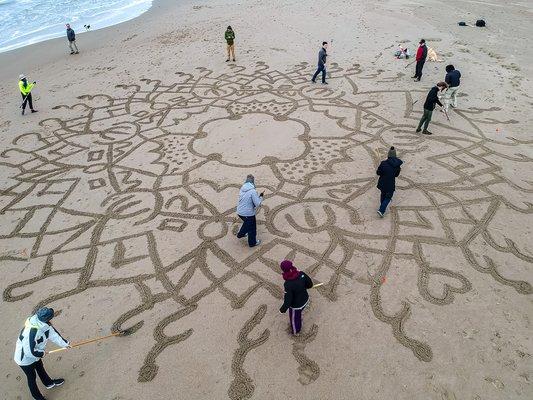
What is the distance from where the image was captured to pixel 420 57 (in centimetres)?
1425

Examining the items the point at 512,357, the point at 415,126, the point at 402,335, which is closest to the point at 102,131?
the point at 415,126

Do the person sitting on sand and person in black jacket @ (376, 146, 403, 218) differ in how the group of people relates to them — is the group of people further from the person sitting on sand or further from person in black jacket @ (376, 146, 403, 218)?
the person sitting on sand

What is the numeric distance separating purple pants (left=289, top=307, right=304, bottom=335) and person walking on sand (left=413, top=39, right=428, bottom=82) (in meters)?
12.3

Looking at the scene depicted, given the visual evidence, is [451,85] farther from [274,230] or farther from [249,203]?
[249,203]

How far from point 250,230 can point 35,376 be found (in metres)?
4.31

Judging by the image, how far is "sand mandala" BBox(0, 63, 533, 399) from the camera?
705 centimetres

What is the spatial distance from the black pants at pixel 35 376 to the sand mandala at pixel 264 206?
1.34m

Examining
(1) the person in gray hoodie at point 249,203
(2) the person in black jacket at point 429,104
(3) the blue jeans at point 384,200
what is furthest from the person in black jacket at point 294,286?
(2) the person in black jacket at point 429,104

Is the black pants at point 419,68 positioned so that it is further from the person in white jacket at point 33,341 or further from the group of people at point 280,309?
the person in white jacket at point 33,341

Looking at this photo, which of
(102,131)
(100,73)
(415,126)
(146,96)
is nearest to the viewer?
(415,126)

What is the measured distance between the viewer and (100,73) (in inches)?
706

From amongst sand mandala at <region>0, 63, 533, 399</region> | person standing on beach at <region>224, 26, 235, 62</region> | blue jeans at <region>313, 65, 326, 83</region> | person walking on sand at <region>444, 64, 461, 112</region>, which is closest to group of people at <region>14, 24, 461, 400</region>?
sand mandala at <region>0, 63, 533, 399</region>

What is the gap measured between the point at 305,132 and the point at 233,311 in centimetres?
713

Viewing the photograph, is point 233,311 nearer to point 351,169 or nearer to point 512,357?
point 512,357
